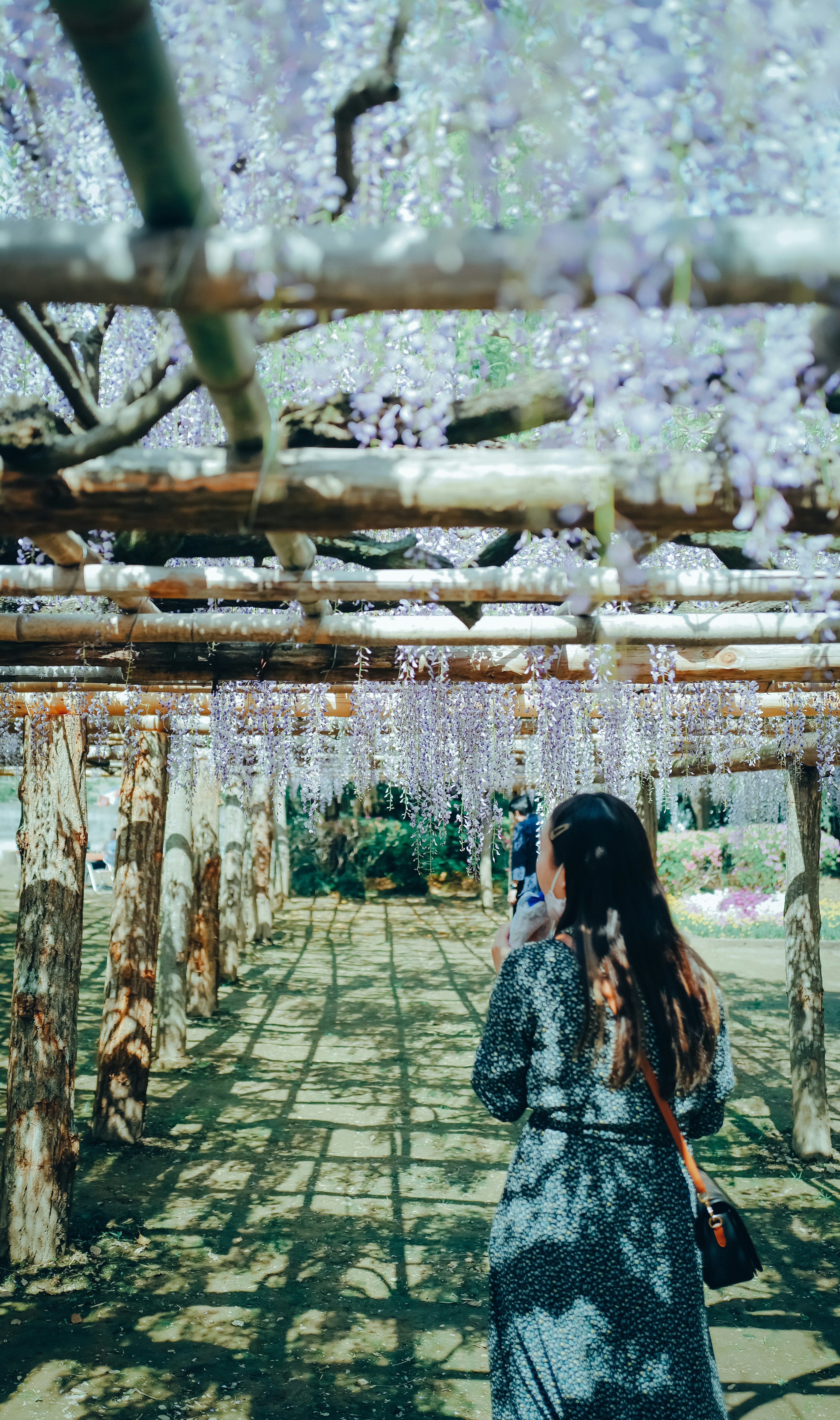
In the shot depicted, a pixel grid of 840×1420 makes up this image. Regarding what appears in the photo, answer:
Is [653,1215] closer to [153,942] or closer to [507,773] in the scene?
[153,942]

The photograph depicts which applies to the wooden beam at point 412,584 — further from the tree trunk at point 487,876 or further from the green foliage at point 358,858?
the green foliage at point 358,858

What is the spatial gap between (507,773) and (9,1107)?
403 cm

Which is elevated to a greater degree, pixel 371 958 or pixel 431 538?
pixel 431 538

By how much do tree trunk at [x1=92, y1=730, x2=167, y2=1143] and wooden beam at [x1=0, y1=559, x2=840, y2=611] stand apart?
11.1 ft

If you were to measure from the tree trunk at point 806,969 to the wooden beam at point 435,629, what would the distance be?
2933 millimetres

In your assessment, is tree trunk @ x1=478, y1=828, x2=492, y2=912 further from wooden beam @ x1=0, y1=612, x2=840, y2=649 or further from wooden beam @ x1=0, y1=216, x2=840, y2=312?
wooden beam @ x1=0, y1=216, x2=840, y2=312

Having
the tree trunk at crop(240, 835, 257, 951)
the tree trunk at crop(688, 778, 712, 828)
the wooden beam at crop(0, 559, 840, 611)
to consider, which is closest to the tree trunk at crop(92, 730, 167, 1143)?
the wooden beam at crop(0, 559, 840, 611)

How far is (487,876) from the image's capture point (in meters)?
16.7

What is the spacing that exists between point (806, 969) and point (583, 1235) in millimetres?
4455

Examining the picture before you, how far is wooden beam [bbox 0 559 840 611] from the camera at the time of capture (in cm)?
244

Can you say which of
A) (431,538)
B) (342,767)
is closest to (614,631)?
(431,538)

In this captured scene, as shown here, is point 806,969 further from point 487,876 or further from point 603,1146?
point 487,876

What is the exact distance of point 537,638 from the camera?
10.3 feet

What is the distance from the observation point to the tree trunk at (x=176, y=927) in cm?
735
